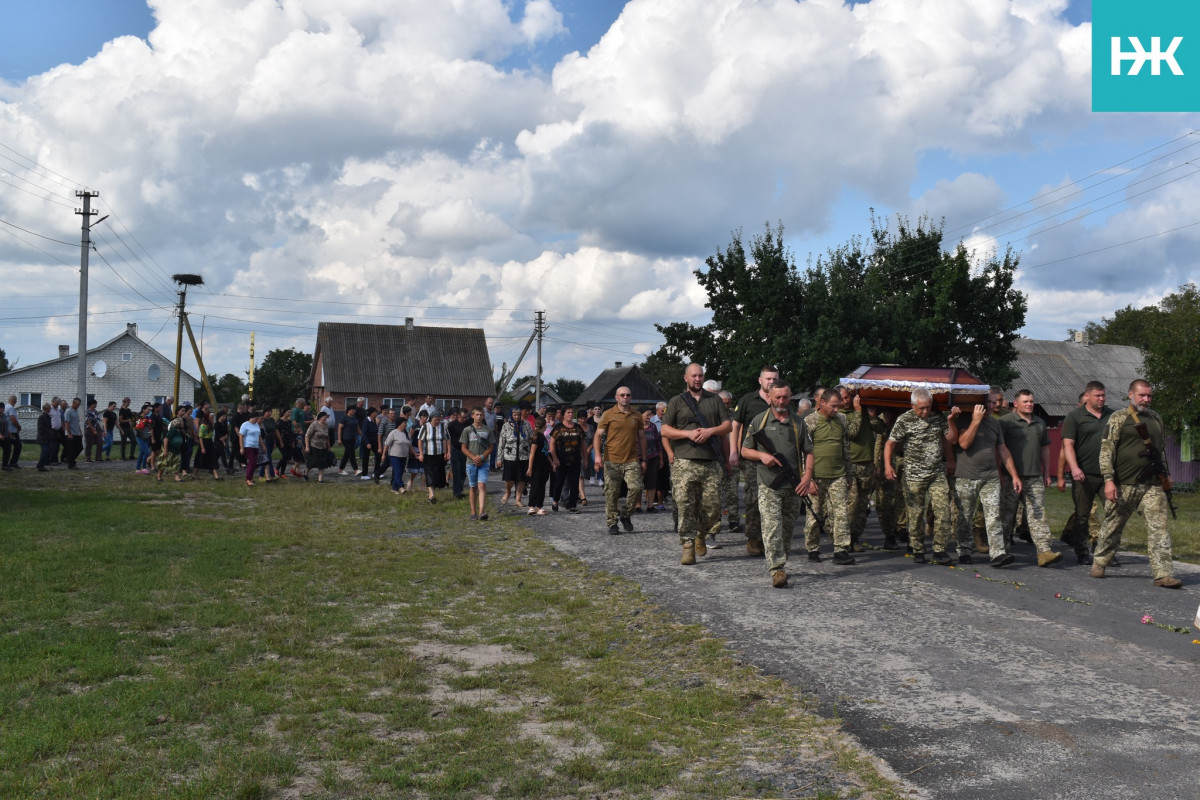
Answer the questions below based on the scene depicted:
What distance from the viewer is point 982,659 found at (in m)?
6.32

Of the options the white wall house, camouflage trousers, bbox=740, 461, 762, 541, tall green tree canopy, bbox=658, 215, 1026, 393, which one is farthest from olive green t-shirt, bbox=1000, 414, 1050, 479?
the white wall house

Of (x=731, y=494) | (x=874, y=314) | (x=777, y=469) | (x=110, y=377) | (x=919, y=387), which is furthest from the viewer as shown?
(x=110, y=377)

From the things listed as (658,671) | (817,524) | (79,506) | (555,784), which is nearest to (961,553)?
(817,524)

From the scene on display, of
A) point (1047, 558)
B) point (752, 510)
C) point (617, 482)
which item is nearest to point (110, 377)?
point (617, 482)

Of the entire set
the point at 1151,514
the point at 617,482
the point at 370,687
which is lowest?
the point at 370,687

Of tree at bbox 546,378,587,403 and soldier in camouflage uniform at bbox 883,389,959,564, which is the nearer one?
soldier in camouflage uniform at bbox 883,389,959,564

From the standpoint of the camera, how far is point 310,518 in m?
14.9

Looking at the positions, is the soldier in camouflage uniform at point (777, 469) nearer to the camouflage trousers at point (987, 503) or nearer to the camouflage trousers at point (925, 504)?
the camouflage trousers at point (925, 504)

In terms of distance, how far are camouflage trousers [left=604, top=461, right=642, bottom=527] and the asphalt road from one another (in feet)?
6.84

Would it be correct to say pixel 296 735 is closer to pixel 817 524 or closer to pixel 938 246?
pixel 817 524

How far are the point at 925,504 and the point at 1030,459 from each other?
1.25 m

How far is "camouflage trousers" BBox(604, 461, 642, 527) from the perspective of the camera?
12945mm

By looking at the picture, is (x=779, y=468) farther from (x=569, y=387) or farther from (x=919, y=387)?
(x=569, y=387)

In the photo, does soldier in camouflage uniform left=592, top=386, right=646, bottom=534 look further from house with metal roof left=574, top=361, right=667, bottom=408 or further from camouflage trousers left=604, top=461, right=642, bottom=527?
house with metal roof left=574, top=361, right=667, bottom=408
